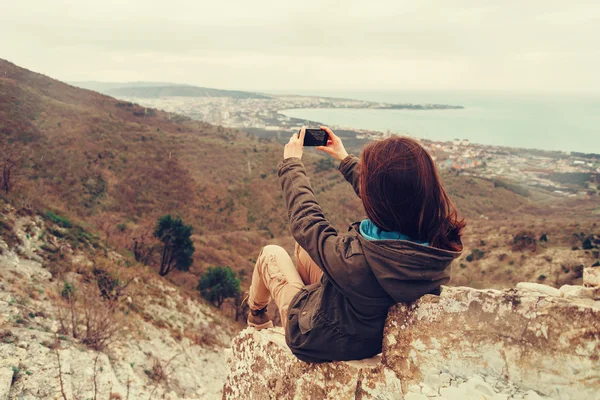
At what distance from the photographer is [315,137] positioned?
82.6 inches

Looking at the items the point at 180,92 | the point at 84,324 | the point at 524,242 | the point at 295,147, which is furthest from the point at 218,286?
the point at 180,92

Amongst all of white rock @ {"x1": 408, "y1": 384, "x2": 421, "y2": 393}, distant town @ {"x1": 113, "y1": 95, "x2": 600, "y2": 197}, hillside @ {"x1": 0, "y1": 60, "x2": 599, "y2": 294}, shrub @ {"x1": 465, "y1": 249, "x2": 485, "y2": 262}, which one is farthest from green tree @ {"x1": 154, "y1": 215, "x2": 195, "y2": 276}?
distant town @ {"x1": 113, "y1": 95, "x2": 600, "y2": 197}

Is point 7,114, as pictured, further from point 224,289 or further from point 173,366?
point 173,366

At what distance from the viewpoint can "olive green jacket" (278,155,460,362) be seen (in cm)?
141

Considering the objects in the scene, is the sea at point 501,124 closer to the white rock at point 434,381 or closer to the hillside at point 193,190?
the hillside at point 193,190

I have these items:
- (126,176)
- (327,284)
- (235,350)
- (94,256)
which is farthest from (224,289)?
(126,176)

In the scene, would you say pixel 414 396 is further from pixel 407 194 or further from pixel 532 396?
pixel 407 194

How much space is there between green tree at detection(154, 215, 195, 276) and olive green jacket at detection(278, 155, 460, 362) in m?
9.92

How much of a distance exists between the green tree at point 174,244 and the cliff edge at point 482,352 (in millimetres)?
9996

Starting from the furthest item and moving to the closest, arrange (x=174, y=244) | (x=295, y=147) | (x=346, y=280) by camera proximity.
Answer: (x=174, y=244)
(x=295, y=147)
(x=346, y=280)

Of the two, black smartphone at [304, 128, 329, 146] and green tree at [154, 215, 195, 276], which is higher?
black smartphone at [304, 128, 329, 146]

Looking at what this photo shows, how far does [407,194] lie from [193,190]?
71.5ft

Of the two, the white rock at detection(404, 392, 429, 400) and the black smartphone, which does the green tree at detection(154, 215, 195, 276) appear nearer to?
the black smartphone

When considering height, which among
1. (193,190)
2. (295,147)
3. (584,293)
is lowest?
(193,190)
